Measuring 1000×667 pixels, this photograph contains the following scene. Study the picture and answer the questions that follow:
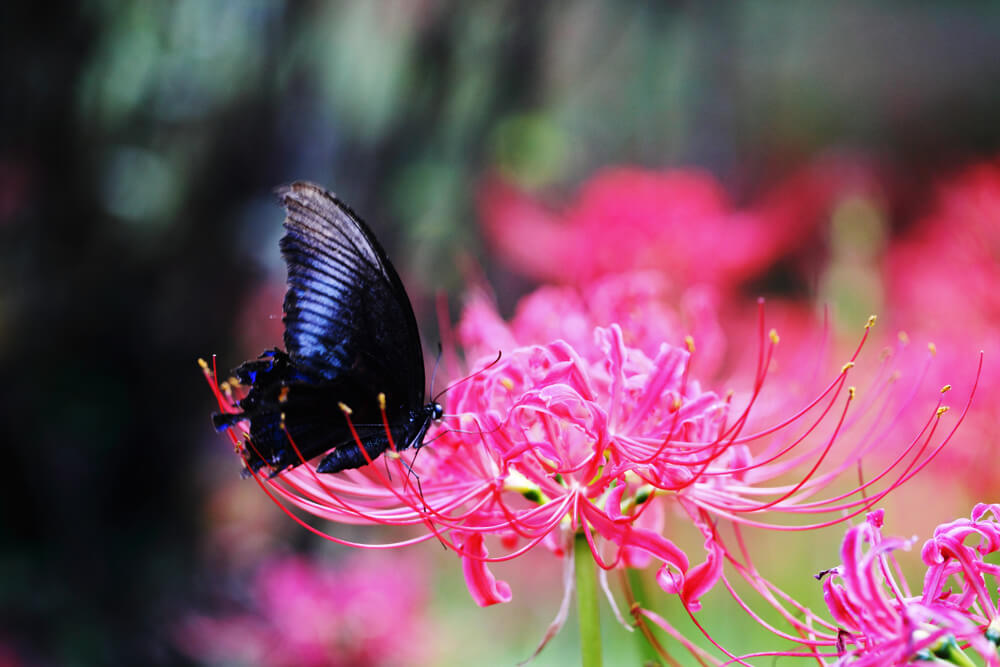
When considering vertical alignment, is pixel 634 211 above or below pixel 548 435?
above

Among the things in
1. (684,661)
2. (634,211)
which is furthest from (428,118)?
(684,661)

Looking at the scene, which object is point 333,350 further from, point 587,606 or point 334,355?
point 587,606

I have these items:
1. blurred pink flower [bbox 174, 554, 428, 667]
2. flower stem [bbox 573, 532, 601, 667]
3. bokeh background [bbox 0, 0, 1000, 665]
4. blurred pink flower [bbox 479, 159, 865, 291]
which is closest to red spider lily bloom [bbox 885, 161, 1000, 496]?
bokeh background [bbox 0, 0, 1000, 665]

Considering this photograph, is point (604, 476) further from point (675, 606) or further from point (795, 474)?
point (795, 474)

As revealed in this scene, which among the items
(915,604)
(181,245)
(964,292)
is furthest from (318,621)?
(964,292)

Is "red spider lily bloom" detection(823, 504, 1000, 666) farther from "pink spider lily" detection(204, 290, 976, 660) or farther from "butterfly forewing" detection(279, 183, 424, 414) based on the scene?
"butterfly forewing" detection(279, 183, 424, 414)

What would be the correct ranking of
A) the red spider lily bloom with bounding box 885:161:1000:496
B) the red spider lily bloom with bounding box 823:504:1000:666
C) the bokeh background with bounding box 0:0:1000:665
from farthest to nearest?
the bokeh background with bounding box 0:0:1000:665 < the red spider lily bloom with bounding box 885:161:1000:496 < the red spider lily bloom with bounding box 823:504:1000:666
